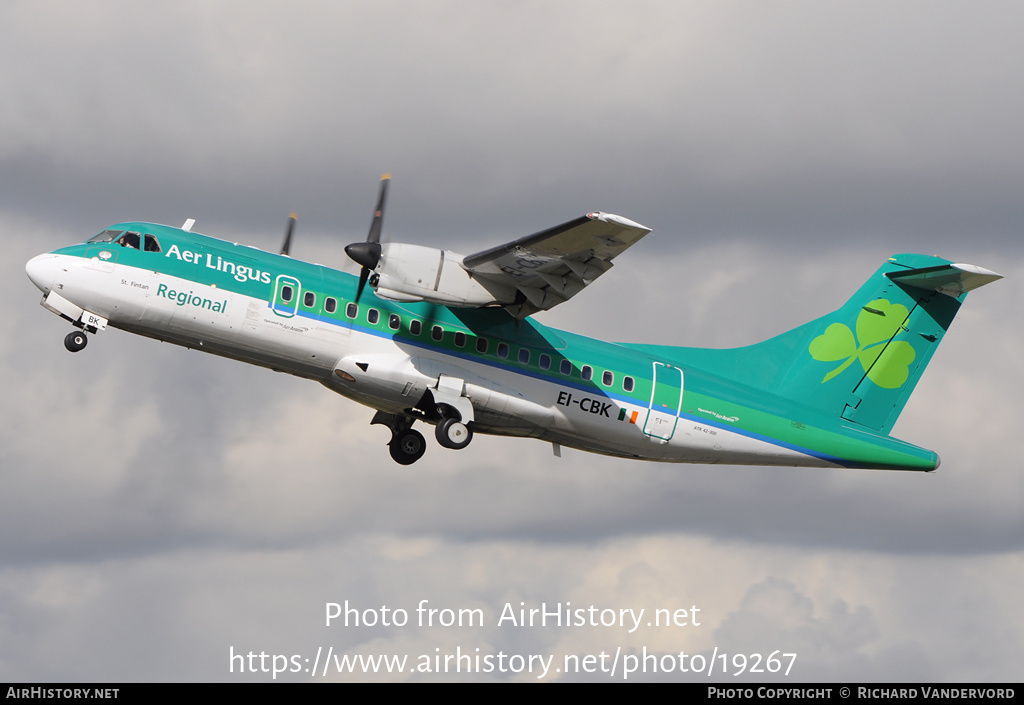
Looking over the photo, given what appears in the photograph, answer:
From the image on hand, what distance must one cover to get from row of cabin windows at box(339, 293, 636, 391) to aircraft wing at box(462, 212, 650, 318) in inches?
34.8

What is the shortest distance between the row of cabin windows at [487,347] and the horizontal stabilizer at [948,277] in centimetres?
789

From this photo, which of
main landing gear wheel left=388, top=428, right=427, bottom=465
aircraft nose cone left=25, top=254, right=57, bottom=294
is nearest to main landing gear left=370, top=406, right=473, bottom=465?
main landing gear wheel left=388, top=428, right=427, bottom=465

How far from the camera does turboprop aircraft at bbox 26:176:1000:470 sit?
2156cm

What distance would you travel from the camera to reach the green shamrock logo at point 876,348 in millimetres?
27438

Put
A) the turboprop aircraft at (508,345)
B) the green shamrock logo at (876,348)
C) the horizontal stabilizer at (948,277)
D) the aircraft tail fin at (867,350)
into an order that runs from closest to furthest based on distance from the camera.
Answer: the turboprop aircraft at (508,345) < the horizontal stabilizer at (948,277) < the aircraft tail fin at (867,350) < the green shamrock logo at (876,348)

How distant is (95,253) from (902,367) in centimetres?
1860

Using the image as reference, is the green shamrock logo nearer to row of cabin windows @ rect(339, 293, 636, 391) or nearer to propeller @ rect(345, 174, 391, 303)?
row of cabin windows @ rect(339, 293, 636, 391)

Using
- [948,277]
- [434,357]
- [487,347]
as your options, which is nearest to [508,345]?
[487,347]

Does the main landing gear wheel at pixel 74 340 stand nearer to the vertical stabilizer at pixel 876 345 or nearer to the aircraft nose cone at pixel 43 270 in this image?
the aircraft nose cone at pixel 43 270

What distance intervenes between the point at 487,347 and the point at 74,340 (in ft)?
26.5

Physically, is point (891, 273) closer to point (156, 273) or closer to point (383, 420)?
point (383, 420)

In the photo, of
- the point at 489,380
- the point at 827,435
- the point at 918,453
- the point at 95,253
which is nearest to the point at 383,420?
the point at 489,380

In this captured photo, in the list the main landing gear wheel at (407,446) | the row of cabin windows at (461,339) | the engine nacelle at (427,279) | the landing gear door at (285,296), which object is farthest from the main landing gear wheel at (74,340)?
the main landing gear wheel at (407,446)

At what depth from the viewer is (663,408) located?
80.9ft
